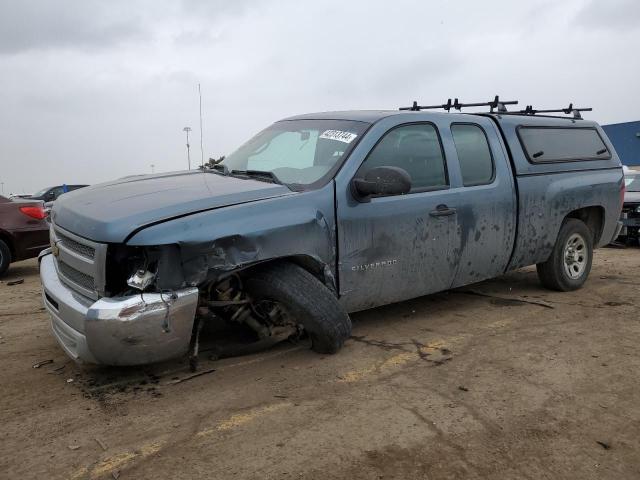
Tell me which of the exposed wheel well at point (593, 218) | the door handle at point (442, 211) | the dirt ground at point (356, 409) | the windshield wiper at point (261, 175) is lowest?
the dirt ground at point (356, 409)

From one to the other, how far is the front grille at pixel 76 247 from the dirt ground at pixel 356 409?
807 mm

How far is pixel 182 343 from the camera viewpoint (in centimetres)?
322

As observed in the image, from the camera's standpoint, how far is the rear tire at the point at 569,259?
5707 mm

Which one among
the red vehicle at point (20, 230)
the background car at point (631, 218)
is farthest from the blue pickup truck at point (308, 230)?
the background car at point (631, 218)

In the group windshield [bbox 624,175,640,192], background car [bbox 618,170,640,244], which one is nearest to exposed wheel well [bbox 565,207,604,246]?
background car [bbox 618,170,640,244]

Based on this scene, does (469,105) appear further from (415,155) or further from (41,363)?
(41,363)

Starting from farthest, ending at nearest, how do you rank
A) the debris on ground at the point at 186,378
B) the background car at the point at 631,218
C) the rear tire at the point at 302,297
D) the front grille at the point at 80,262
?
the background car at the point at 631,218 < the rear tire at the point at 302,297 < the debris on ground at the point at 186,378 < the front grille at the point at 80,262

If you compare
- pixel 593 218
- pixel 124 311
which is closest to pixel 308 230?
pixel 124 311

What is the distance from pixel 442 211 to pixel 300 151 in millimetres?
1214

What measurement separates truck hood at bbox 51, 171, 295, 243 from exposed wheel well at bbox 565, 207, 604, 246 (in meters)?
3.75

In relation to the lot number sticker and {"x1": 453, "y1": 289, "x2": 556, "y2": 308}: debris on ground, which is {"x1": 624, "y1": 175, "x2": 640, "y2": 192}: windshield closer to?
{"x1": 453, "y1": 289, "x2": 556, "y2": 308}: debris on ground

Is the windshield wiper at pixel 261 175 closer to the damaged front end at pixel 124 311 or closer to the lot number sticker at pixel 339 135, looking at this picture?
the lot number sticker at pixel 339 135

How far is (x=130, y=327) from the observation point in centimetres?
302

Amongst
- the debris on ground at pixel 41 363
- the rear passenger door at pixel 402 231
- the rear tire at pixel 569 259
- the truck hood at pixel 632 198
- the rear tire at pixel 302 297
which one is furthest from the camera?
the truck hood at pixel 632 198
